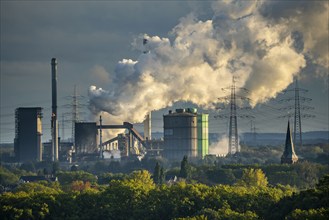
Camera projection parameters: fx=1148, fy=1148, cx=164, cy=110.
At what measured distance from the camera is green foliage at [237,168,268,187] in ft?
575

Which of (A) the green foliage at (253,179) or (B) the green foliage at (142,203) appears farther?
(A) the green foliage at (253,179)

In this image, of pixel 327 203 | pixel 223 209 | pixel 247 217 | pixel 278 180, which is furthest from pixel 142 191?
pixel 278 180

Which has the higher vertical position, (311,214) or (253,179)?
(253,179)

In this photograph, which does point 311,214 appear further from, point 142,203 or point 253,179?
point 253,179

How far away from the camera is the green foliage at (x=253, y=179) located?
175250mm

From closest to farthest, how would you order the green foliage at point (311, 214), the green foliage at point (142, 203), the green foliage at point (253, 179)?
1. the green foliage at point (311, 214)
2. the green foliage at point (142, 203)
3. the green foliage at point (253, 179)

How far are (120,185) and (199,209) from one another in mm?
20281

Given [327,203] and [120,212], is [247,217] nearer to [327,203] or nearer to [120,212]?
[327,203]

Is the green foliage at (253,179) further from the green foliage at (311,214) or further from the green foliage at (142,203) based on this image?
the green foliage at (311,214)

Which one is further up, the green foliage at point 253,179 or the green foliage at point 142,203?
the green foliage at point 253,179

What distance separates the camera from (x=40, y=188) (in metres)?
176

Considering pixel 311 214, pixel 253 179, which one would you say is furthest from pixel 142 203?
pixel 253 179

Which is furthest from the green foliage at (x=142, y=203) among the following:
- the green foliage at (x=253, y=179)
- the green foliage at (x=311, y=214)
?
the green foliage at (x=253, y=179)

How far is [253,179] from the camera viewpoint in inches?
7077
